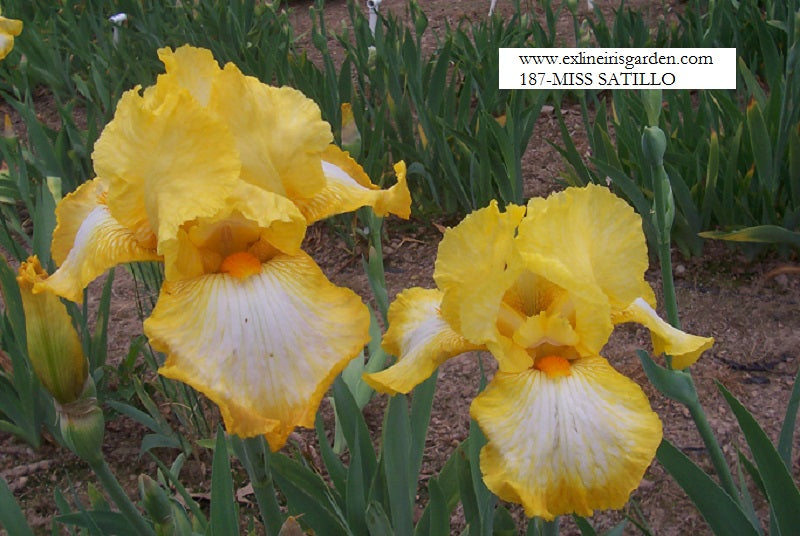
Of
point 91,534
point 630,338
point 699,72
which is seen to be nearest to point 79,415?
point 91,534

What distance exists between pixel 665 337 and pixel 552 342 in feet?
0.48

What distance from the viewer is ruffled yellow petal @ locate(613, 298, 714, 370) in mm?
963

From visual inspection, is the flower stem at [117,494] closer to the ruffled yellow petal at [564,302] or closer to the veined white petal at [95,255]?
the veined white petal at [95,255]

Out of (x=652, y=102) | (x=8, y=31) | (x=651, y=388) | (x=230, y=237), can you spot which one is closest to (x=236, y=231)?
(x=230, y=237)

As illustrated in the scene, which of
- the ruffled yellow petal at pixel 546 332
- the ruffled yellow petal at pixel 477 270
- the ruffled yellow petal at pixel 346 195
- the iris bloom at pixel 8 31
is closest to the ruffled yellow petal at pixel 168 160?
the ruffled yellow petal at pixel 346 195

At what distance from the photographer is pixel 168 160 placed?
3.02 ft

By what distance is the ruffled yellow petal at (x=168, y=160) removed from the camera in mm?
899

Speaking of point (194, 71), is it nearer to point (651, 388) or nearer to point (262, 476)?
point (262, 476)

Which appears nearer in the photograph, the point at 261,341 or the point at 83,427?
the point at 261,341

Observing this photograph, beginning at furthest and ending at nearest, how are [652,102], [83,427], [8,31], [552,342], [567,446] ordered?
[8,31]
[652,102]
[83,427]
[552,342]
[567,446]

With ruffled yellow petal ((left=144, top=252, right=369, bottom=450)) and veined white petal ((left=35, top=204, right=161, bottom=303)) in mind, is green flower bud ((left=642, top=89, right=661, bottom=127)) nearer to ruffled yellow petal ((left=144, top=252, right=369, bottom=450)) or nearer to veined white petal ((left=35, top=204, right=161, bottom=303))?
ruffled yellow petal ((left=144, top=252, right=369, bottom=450))

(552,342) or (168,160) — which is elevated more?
(168,160)

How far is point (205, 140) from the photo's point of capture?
0.91 m

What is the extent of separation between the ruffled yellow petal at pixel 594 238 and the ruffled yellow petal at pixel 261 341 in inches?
8.9
